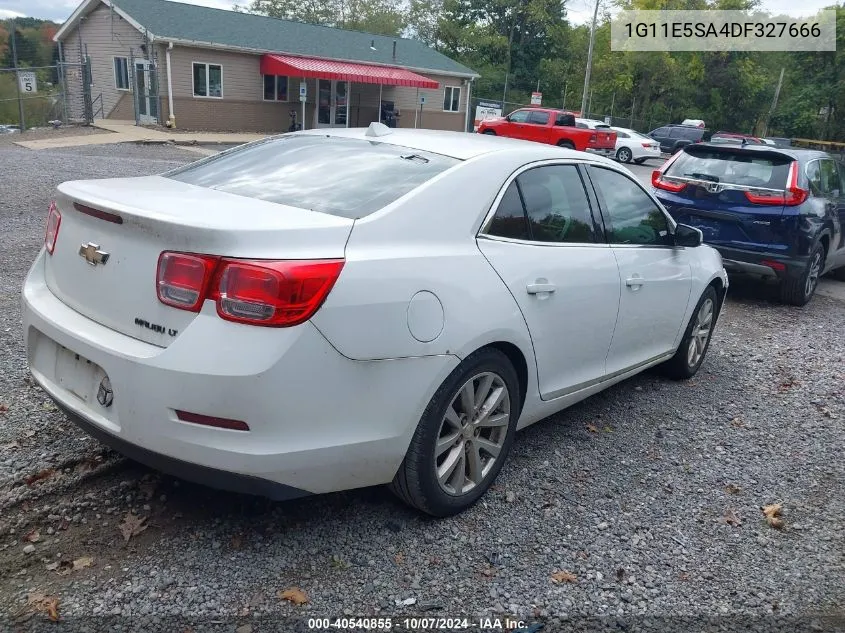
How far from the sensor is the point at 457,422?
3.14 m

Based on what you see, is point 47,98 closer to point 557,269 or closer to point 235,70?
point 235,70

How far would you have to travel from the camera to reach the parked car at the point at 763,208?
762 cm

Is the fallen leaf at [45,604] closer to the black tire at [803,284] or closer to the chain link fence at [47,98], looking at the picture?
the black tire at [803,284]

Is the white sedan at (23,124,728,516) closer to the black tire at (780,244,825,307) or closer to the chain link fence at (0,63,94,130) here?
the black tire at (780,244,825,307)

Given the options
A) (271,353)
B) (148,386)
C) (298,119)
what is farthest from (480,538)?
(298,119)

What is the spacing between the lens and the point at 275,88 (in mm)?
29125

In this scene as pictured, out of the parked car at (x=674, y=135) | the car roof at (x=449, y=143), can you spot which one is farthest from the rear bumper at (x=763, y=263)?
the parked car at (x=674, y=135)

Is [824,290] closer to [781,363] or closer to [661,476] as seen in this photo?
[781,363]

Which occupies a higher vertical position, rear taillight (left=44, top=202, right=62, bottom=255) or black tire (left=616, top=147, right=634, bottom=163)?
rear taillight (left=44, top=202, right=62, bottom=255)

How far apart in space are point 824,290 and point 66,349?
9.24 metres

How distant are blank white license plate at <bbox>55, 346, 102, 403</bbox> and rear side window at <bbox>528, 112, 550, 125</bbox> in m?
26.0

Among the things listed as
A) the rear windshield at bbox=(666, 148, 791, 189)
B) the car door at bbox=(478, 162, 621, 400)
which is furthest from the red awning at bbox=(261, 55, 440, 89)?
the car door at bbox=(478, 162, 621, 400)

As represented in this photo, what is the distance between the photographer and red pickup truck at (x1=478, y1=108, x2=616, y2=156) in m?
26.9

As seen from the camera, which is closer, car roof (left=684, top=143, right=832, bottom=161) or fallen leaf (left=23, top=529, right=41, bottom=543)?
fallen leaf (left=23, top=529, right=41, bottom=543)
